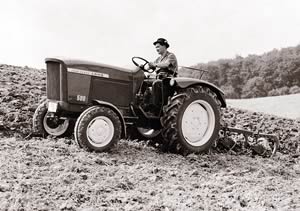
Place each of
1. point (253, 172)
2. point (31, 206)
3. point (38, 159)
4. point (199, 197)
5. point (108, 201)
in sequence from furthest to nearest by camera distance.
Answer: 1. point (253, 172)
2. point (38, 159)
3. point (199, 197)
4. point (108, 201)
5. point (31, 206)

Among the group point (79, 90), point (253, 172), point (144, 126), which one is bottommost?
point (253, 172)

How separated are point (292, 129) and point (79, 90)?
6.35 meters

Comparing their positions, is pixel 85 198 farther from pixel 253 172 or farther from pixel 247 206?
pixel 253 172

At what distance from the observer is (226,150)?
337 inches

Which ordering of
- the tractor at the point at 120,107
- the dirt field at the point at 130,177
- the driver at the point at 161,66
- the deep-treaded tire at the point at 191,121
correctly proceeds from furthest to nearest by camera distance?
the driver at the point at 161,66
the deep-treaded tire at the point at 191,121
the tractor at the point at 120,107
the dirt field at the point at 130,177

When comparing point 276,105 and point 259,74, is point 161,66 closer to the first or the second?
point 276,105

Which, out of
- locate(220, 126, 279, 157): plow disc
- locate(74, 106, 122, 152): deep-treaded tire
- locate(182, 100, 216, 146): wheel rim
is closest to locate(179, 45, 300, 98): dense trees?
locate(220, 126, 279, 157): plow disc

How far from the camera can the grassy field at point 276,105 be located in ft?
68.4

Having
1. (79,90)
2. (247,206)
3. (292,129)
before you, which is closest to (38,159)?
(79,90)

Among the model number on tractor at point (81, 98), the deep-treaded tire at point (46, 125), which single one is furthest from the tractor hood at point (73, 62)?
the deep-treaded tire at point (46, 125)

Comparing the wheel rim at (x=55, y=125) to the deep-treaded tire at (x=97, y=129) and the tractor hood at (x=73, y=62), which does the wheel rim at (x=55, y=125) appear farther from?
the deep-treaded tire at (x=97, y=129)

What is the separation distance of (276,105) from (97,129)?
17.8 meters

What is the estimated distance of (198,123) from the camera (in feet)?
25.8

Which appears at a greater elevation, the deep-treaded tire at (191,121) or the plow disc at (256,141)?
the deep-treaded tire at (191,121)
